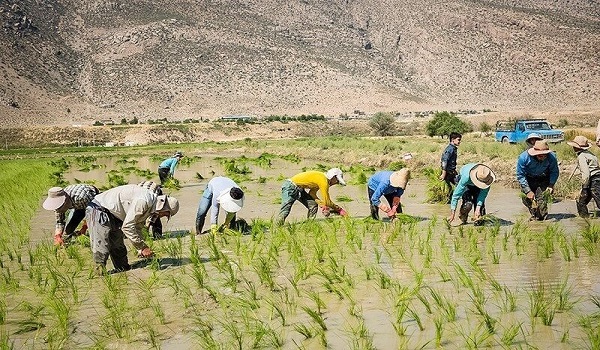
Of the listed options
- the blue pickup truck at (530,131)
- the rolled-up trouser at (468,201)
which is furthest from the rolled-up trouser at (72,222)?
the blue pickup truck at (530,131)

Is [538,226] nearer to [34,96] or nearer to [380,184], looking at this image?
[380,184]

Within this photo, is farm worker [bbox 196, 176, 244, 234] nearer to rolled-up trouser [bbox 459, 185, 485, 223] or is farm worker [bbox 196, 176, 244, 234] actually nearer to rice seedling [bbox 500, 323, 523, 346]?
rolled-up trouser [bbox 459, 185, 485, 223]

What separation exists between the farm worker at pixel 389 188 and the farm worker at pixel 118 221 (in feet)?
12.3

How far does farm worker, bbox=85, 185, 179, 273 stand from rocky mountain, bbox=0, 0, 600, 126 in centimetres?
7377

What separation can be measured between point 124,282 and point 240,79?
273 ft

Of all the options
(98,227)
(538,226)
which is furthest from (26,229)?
(538,226)

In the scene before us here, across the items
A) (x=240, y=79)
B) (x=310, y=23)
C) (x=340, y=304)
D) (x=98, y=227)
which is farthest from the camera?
(x=310, y=23)

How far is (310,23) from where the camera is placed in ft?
366

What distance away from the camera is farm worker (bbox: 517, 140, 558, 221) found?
9859mm

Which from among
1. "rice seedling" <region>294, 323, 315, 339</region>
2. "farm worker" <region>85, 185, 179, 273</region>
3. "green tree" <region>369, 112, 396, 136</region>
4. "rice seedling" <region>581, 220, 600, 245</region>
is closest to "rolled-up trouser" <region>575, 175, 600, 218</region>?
"rice seedling" <region>581, 220, 600, 245</region>

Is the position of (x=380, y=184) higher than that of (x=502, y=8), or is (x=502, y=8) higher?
(x=502, y=8)

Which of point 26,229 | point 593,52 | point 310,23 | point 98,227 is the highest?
point 310,23

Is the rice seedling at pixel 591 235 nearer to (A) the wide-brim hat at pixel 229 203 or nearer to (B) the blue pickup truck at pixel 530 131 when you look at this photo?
(A) the wide-brim hat at pixel 229 203

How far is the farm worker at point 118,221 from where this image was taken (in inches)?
281
